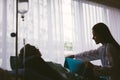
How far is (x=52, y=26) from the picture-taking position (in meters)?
3.55

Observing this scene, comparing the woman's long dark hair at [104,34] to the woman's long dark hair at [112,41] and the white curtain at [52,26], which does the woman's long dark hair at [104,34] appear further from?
the white curtain at [52,26]

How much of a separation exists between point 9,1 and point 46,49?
817 millimetres

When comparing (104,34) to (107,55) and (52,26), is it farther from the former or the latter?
(52,26)

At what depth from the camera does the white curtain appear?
122 inches

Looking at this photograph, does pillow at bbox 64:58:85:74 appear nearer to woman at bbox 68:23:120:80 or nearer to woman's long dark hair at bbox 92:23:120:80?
woman at bbox 68:23:120:80

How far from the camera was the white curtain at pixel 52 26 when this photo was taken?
3102 millimetres

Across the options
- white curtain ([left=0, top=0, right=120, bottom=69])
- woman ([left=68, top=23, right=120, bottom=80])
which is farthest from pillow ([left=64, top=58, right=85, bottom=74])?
white curtain ([left=0, top=0, right=120, bottom=69])

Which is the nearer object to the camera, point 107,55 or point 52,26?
point 107,55

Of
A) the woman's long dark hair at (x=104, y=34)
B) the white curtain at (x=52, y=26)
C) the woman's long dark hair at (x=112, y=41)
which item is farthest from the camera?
the white curtain at (x=52, y=26)

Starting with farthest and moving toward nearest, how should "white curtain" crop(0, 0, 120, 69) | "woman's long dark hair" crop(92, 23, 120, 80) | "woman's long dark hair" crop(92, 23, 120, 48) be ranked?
"white curtain" crop(0, 0, 120, 69), "woman's long dark hair" crop(92, 23, 120, 48), "woman's long dark hair" crop(92, 23, 120, 80)

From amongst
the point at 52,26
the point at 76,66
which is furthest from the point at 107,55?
the point at 52,26

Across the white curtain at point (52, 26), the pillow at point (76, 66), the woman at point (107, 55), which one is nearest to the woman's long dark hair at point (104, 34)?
the woman at point (107, 55)

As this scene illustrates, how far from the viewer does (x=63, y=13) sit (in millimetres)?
3709

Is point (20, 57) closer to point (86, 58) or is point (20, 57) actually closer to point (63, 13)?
point (86, 58)
